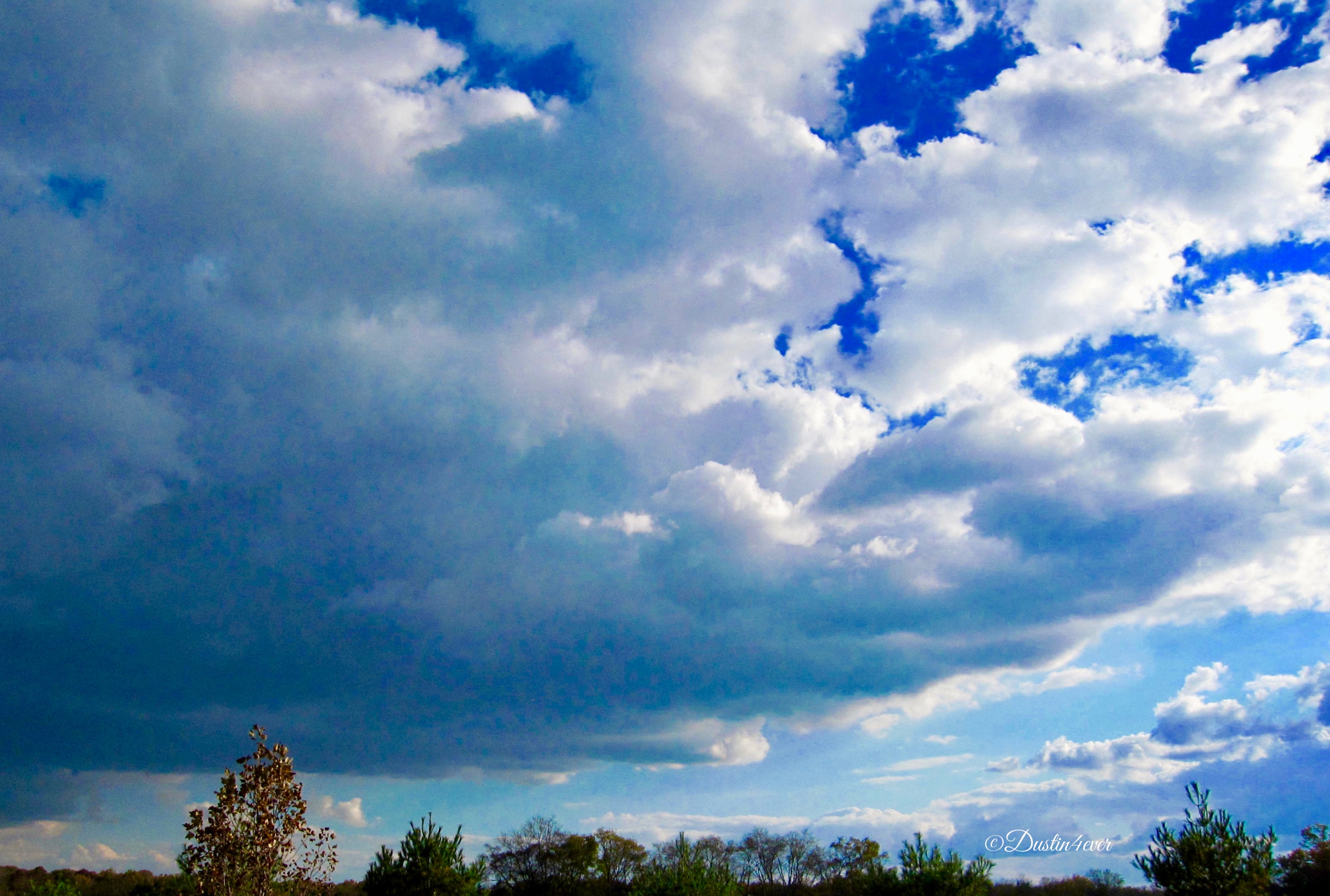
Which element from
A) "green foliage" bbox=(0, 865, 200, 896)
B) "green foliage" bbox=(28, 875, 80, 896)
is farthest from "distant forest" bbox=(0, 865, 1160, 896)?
"green foliage" bbox=(28, 875, 80, 896)

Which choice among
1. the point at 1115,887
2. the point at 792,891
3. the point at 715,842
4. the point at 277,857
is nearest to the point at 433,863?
the point at 277,857

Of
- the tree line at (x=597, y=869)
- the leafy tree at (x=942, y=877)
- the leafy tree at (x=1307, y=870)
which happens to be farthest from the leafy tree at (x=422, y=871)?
the leafy tree at (x=1307, y=870)

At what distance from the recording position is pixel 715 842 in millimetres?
118938

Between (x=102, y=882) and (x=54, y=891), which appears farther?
(x=102, y=882)

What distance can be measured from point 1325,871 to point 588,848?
73666 mm

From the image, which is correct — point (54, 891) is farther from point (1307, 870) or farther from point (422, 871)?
point (1307, 870)

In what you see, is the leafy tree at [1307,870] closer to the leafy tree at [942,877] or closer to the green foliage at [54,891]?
the leafy tree at [942,877]

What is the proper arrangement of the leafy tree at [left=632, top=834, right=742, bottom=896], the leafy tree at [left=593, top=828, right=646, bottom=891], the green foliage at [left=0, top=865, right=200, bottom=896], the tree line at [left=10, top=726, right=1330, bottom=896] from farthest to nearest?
1. the leafy tree at [left=593, top=828, right=646, bottom=891]
2. the green foliage at [left=0, top=865, right=200, bottom=896]
3. the leafy tree at [left=632, top=834, right=742, bottom=896]
4. the tree line at [left=10, top=726, right=1330, bottom=896]

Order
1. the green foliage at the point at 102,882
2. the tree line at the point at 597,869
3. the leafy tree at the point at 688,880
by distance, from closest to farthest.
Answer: the tree line at the point at 597,869 → the leafy tree at the point at 688,880 → the green foliage at the point at 102,882

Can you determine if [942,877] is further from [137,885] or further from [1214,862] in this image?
[137,885]

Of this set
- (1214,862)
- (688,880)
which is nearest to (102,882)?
(688,880)

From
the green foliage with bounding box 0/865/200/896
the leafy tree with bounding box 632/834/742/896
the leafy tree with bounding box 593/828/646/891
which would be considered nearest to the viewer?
the leafy tree with bounding box 632/834/742/896

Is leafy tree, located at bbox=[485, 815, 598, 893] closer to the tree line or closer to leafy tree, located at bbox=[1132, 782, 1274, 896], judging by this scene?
the tree line

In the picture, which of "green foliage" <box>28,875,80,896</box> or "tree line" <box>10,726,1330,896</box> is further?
"green foliage" <box>28,875,80,896</box>
